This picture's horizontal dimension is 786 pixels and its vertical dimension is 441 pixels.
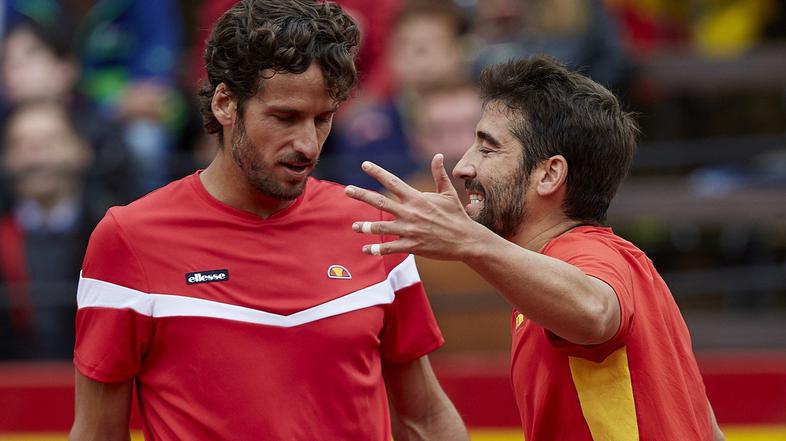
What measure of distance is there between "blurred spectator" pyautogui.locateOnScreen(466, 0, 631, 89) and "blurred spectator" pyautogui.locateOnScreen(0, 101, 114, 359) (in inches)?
105

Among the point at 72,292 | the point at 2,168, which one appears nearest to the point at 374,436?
the point at 72,292

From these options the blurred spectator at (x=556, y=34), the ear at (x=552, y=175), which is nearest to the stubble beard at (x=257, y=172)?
the ear at (x=552, y=175)

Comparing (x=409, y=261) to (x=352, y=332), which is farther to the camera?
(x=409, y=261)

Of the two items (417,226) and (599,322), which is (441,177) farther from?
(599,322)

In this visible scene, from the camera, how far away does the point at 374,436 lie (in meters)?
3.76

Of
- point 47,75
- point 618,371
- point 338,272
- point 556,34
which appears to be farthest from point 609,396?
point 47,75

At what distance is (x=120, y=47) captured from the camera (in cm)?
866

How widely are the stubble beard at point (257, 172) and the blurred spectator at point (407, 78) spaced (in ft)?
13.4

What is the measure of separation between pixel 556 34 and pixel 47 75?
3386 mm

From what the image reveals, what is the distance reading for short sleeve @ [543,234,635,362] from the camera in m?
3.21

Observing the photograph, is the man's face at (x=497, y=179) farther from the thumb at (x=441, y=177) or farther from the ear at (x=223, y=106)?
the ear at (x=223, y=106)

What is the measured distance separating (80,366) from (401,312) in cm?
98

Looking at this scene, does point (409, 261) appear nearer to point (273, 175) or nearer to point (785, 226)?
point (273, 175)

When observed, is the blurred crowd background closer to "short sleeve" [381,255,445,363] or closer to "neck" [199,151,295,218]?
"short sleeve" [381,255,445,363]
